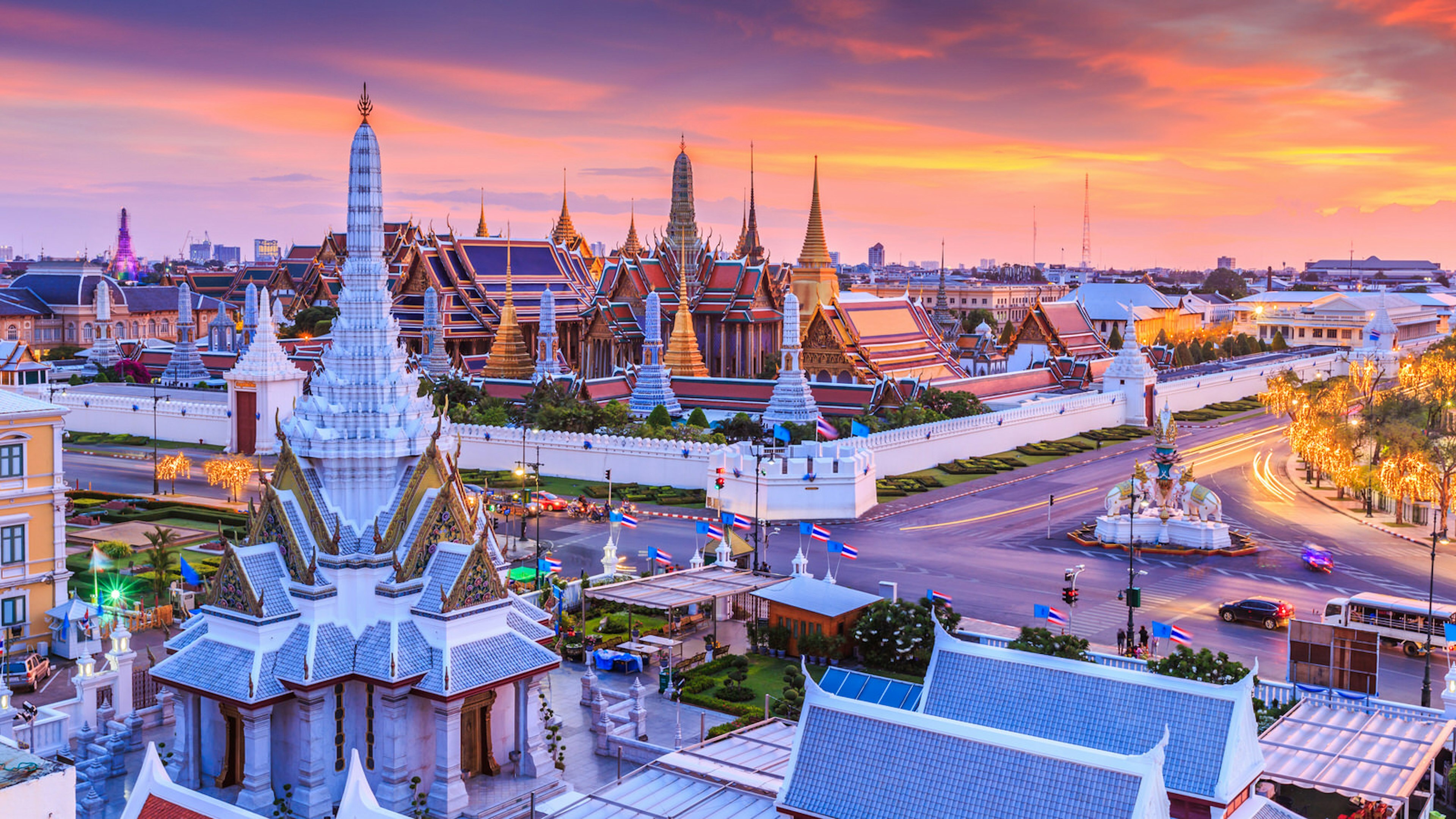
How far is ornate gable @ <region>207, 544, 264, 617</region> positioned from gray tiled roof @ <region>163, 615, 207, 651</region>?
84 centimetres

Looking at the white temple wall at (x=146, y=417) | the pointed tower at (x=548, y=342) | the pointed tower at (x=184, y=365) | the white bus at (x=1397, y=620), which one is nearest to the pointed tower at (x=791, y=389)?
the pointed tower at (x=548, y=342)

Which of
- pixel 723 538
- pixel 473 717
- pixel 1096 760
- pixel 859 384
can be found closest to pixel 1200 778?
pixel 1096 760

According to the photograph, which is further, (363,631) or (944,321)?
(944,321)

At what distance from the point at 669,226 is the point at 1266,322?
8885cm

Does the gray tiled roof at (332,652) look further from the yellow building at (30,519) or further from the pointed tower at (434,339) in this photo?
the pointed tower at (434,339)

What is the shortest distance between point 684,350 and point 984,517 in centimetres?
3092

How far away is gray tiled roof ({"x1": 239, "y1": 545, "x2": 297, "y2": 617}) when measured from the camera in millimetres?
23484

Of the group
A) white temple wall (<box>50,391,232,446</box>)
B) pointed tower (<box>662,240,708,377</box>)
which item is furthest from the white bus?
white temple wall (<box>50,391,232,446</box>)

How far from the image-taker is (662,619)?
122 feet

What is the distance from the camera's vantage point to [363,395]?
25281 millimetres

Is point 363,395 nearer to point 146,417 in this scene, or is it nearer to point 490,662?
point 490,662

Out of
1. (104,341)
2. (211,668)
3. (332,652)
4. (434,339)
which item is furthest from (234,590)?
(104,341)

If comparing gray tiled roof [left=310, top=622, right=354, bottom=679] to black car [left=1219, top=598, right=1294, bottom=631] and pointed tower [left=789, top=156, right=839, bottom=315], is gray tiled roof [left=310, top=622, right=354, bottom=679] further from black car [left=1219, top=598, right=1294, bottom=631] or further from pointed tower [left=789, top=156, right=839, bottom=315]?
pointed tower [left=789, top=156, right=839, bottom=315]

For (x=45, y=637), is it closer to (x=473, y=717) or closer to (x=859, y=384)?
(x=473, y=717)
